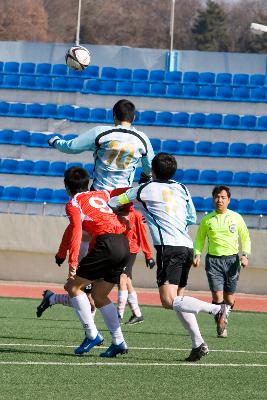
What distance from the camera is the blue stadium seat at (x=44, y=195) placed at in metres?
25.0

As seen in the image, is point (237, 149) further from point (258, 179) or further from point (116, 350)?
point (116, 350)

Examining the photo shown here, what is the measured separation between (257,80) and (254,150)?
244 cm

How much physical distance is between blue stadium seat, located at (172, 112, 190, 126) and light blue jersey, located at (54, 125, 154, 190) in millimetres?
16128

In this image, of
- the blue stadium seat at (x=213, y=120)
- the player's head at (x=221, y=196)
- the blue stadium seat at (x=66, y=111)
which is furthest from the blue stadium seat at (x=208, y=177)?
the player's head at (x=221, y=196)

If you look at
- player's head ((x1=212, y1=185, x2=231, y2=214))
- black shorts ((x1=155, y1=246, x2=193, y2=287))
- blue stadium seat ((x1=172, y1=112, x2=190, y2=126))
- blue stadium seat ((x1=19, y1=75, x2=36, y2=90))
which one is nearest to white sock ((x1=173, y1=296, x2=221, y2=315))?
black shorts ((x1=155, y1=246, x2=193, y2=287))

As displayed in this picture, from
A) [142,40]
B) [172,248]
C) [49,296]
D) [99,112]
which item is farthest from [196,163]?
[142,40]

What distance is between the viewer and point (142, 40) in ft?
231

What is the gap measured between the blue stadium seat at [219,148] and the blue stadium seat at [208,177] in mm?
633

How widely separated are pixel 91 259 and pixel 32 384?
192 cm

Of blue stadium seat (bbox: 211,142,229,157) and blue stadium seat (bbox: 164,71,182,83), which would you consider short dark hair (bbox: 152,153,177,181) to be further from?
blue stadium seat (bbox: 164,71,182,83)

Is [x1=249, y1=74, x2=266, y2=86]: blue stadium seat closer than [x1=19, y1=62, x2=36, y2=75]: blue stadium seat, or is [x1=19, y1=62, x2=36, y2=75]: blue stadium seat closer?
[x1=249, y1=74, x2=266, y2=86]: blue stadium seat

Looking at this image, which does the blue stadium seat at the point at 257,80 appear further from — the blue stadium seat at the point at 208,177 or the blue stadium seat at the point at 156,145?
the blue stadium seat at the point at 208,177

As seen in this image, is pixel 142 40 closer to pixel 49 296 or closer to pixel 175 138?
pixel 175 138

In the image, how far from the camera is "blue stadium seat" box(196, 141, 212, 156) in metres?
26.0
